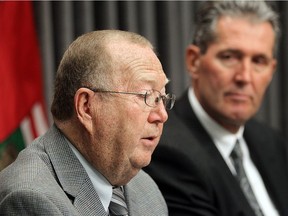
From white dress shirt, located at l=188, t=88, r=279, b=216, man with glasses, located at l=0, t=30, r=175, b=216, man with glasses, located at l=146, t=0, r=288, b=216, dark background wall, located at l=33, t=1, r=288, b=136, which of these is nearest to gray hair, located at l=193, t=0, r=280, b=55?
man with glasses, located at l=146, t=0, r=288, b=216

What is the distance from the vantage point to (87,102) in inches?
73.5

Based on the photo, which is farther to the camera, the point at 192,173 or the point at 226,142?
the point at 226,142

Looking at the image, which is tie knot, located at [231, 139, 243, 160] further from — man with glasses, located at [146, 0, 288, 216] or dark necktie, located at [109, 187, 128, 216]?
dark necktie, located at [109, 187, 128, 216]

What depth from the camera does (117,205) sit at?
6.57 feet

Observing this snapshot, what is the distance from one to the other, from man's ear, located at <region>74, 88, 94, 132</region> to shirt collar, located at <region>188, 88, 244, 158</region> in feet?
3.32

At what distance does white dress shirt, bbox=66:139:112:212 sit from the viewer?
6.31ft

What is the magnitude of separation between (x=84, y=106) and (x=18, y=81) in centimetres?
133

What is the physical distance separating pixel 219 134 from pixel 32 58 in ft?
2.90

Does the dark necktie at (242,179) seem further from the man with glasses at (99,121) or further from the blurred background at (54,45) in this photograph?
the man with glasses at (99,121)

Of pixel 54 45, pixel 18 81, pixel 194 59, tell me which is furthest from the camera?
pixel 54 45

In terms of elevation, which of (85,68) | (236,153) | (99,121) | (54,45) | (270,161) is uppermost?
(85,68)

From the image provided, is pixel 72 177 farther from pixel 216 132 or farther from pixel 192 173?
pixel 216 132

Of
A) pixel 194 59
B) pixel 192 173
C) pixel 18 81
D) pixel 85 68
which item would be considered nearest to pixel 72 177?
pixel 85 68

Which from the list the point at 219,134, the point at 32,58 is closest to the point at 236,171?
the point at 219,134
